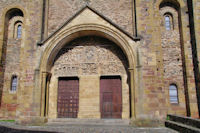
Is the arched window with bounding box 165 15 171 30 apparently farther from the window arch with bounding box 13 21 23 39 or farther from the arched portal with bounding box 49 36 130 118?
the window arch with bounding box 13 21 23 39

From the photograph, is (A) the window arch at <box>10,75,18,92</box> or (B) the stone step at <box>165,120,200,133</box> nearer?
(B) the stone step at <box>165,120,200,133</box>

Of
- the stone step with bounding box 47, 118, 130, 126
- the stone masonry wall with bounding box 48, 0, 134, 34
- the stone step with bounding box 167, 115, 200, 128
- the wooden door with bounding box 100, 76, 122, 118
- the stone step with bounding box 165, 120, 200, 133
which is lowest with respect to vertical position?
the stone step with bounding box 47, 118, 130, 126

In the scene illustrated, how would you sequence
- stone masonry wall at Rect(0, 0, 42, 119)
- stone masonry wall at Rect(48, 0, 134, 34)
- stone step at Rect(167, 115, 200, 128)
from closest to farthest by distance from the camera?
stone step at Rect(167, 115, 200, 128) < stone masonry wall at Rect(0, 0, 42, 119) < stone masonry wall at Rect(48, 0, 134, 34)

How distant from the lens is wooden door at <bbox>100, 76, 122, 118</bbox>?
34.8 ft

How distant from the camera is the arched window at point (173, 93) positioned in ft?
33.8

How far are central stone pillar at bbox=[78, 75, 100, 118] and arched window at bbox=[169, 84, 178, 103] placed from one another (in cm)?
388

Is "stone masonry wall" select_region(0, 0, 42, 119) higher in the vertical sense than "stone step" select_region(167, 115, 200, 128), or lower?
higher

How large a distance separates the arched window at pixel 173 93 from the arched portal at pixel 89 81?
2.28 meters

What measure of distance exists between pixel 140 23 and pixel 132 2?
1706 mm

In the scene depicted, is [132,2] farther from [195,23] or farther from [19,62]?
[19,62]

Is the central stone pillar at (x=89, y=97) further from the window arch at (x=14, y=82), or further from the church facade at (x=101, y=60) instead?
the window arch at (x=14, y=82)

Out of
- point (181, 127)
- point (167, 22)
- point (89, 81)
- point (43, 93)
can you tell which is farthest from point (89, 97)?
point (167, 22)

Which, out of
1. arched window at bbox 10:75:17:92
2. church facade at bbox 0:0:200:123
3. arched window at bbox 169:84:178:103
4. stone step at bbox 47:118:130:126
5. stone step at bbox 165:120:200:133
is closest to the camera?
stone step at bbox 165:120:200:133

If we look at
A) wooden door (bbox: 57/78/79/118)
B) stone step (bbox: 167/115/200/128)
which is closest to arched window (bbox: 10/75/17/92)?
wooden door (bbox: 57/78/79/118)
